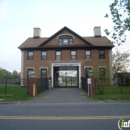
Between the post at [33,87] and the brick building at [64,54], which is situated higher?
the brick building at [64,54]

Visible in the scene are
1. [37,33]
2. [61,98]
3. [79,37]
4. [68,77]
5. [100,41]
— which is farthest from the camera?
[37,33]

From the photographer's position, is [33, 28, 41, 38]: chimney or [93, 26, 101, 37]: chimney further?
[33, 28, 41, 38]: chimney

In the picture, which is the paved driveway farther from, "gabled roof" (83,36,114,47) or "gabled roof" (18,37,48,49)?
"gabled roof" (18,37,48,49)

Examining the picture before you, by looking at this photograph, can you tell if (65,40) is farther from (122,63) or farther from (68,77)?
(122,63)

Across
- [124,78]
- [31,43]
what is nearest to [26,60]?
[31,43]

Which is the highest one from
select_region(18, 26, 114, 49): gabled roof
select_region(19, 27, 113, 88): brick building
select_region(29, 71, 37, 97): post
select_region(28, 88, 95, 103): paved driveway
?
select_region(18, 26, 114, 49): gabled roof

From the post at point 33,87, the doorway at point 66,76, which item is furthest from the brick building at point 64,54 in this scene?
the post at point 33,87

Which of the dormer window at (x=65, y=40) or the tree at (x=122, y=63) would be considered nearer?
the dormer window at (x=65, y=40)

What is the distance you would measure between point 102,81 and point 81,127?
1350cm

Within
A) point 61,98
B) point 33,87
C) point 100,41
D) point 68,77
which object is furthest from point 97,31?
point 61,98

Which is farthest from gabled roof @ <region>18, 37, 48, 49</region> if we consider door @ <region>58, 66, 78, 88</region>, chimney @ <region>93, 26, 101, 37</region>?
chimney @ <region>93, 26, 101, 37</region>

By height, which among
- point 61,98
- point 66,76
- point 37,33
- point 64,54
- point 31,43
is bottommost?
point 61,98

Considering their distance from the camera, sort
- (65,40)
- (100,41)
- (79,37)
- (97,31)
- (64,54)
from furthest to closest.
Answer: (97,31)
(100,41)
(65,40)
(79,37)
(64,54)

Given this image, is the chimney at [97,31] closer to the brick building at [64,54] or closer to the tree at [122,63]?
the brick building at [64,54]
